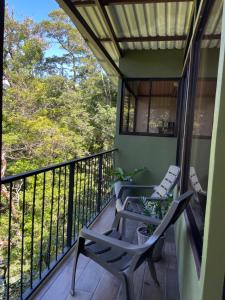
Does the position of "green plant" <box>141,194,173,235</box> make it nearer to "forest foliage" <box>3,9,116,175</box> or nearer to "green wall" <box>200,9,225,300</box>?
"green wall" <box>200,9,225,300</box>

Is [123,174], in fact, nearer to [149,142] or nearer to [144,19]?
[149,142]

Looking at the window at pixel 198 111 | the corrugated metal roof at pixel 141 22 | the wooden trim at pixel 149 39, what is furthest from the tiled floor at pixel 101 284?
the wooden trim at pixel 149 39

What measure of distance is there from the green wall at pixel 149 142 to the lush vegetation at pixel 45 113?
12.5 ft

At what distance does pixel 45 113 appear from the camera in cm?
1198

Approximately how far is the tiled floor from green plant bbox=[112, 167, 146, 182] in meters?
2.07

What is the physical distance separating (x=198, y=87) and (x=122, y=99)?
292cm

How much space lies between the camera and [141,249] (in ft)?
5.28

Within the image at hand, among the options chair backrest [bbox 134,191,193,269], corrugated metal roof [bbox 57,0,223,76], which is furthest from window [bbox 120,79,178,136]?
chair backrest [bbox 134,191,193,269]

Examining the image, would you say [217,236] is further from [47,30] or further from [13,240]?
[47,30]

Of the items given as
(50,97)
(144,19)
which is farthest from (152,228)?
(50,97)

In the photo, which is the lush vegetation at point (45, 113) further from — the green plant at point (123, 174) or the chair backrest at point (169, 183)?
the chair backrest at point (169, 183)

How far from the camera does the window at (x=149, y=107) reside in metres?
4.87

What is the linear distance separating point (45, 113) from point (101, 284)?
10.7 metres

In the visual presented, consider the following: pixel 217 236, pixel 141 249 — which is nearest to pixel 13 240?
pixel 141 249
